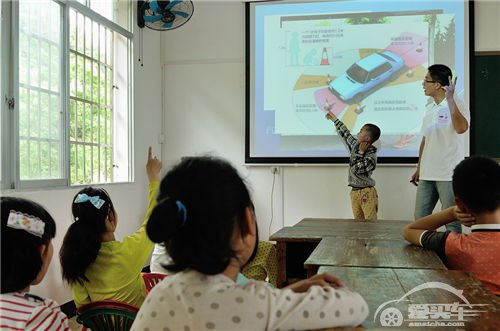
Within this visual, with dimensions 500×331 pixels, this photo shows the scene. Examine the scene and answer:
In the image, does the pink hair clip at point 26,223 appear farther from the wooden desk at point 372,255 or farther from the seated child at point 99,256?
the wooden desk at point 372,255

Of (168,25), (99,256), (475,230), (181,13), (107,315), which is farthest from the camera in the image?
(168,25)

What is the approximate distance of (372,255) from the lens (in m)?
1.50

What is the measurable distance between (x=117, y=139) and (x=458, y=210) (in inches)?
125

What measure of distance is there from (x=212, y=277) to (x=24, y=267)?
0.58 m

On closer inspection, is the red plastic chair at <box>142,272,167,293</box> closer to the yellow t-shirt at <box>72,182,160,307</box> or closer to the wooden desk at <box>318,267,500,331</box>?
the yellow t-shirt at <box>72,182,160,307</box>

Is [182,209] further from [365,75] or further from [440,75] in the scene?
[365,75]

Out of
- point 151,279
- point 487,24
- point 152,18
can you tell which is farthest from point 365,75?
point 151,279

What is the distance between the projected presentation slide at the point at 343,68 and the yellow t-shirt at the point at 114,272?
293 centimetres

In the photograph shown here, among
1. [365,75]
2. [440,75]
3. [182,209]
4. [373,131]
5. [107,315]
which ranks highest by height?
[365,75]

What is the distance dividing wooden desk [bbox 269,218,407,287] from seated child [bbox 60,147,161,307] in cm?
66

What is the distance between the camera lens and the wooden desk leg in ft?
6.91

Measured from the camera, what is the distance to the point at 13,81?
2.63 meters

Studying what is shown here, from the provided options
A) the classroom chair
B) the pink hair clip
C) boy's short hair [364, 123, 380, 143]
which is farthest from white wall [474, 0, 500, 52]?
the pink hair clip

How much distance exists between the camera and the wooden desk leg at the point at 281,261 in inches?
83.0
